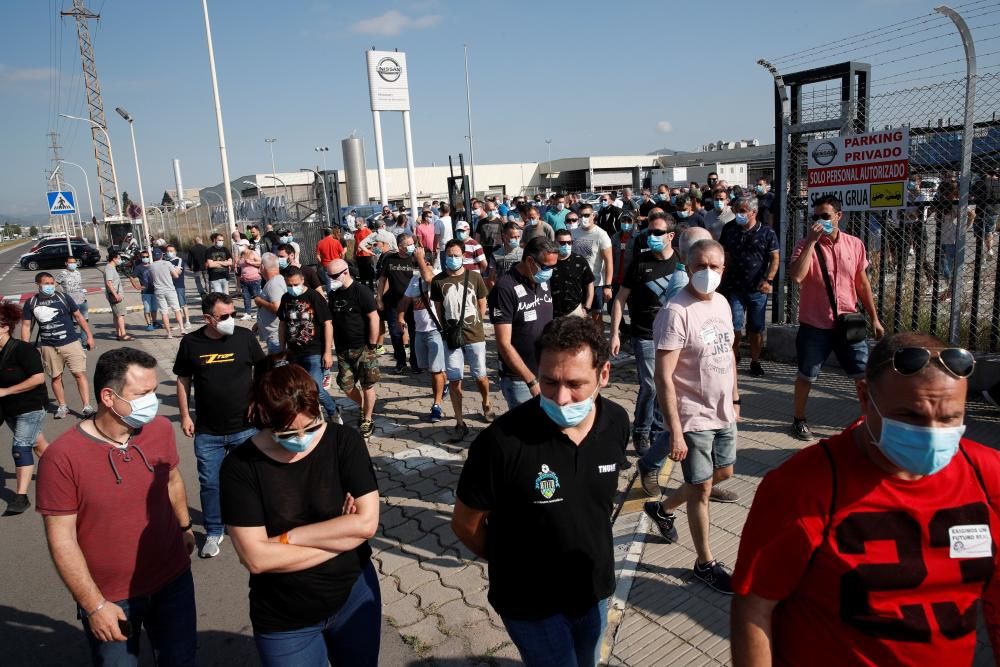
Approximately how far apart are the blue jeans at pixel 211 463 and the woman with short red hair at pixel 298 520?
2332mm

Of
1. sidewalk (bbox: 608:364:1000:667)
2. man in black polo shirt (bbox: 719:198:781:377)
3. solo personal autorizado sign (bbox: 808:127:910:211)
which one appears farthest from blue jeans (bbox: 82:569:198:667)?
solo personal autorizado sign (bbox: 808:127:910:211)

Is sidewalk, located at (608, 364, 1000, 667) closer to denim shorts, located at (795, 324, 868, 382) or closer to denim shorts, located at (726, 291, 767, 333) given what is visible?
denim shorts, located at (795, 324, 868, 382)

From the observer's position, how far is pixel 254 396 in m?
2.51

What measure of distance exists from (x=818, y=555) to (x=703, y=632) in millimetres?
2040

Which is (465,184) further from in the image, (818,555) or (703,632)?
(818,555)

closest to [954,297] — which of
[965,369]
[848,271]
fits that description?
[848,271]

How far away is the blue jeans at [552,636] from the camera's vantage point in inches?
89.2

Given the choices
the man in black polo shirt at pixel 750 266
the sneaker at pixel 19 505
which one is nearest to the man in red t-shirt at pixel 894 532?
the man in black polo shirt at pixel 750 266

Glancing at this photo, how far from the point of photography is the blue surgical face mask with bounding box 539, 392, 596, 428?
229cm

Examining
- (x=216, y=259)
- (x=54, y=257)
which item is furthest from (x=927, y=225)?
(x=54, y=257)

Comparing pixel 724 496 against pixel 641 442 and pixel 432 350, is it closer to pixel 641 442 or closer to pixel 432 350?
pixel 641 442

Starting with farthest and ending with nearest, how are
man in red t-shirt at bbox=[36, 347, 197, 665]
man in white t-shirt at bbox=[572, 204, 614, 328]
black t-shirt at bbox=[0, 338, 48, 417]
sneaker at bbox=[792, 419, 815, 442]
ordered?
1. man in white t-shirt at bbox=[572, 204, 614, 328]
2. sneaker at bbox=[792, 419, 815, 442]
3. black t-shirt at bbox=[0, 338, 48, 417]
4. man in red t-shirt at bbox=[36, 347, 197, 665]

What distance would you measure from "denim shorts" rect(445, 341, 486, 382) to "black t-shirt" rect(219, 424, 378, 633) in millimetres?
3839

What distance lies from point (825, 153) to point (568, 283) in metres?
3.26
